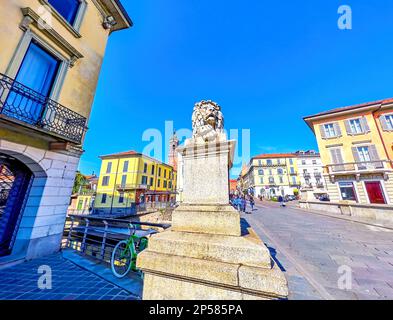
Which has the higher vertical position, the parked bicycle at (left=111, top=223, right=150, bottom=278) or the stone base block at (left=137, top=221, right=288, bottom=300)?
the stone base block at (left=137, top=221, right=288, bottom=300)

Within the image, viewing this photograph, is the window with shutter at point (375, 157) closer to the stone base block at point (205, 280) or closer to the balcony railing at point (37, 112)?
the stone base block at point (205, 280)

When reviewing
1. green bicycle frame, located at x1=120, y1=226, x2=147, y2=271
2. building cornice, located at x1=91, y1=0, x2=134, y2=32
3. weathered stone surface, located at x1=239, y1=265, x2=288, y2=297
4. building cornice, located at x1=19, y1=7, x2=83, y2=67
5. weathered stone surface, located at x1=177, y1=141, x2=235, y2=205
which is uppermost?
building cornice, located at x1=91, y1=0, x2=134, y2=32

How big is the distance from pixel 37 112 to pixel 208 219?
6.62m

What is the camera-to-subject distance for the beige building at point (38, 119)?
4355mm

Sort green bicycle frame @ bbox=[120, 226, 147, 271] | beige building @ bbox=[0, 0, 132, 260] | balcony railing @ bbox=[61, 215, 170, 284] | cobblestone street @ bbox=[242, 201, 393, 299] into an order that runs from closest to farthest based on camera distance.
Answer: cobblestone street @ bbox=[242, 201, 393, 299] → green bicycle frame @ bbox=[120, 226, 147, 271] → balcony railing @ bbox=[61, 215, 170, 284] → beige building @ bbox=[0, 0, 132, 260]

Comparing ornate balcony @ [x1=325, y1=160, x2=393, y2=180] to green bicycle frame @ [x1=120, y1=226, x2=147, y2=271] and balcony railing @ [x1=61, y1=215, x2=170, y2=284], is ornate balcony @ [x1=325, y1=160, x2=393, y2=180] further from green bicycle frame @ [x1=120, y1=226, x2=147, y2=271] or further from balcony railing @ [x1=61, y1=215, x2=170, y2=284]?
green bicycle frame @ [x1=120, y1=226, x2=147, y2=271]

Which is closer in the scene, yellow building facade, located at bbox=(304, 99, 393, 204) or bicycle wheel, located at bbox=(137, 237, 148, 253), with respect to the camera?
bicycle wheel, located at bbox=(137, 237, 148, 253)

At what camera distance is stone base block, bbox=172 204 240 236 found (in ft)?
5.11

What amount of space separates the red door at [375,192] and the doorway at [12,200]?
23.9 metres

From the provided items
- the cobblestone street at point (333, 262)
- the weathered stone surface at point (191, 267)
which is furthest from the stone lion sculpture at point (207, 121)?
the cobblestone street at point (333, 262)

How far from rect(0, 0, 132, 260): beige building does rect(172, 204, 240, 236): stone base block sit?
4954mm

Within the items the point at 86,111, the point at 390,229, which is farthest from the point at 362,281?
the point at 86,111

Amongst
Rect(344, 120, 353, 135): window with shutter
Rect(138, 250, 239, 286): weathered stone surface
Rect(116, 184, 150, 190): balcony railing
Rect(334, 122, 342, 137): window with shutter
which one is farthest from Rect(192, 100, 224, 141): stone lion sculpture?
Rect(116, 184, 150, 190): balcony railing

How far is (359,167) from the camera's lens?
15.2 m
